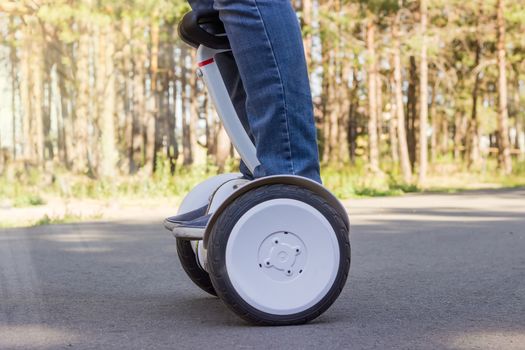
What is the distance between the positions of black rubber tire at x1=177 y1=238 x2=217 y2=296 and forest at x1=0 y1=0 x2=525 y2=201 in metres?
9.57

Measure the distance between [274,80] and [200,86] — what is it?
102ft

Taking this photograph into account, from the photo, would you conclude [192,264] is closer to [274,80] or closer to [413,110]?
[274,80]

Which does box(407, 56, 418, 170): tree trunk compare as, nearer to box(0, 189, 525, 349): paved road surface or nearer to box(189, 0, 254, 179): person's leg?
box(0, 189, 525, 349): paved road surface

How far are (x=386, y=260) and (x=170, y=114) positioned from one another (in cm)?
3514

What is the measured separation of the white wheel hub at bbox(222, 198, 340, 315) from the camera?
2668 mm

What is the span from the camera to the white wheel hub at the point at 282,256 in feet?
8.75

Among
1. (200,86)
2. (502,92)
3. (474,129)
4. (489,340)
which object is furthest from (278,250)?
(200,86)

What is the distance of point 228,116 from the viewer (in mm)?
3088

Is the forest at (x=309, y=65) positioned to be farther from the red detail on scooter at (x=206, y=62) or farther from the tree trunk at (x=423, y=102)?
the red detail on scooter at (x=206, y=62)

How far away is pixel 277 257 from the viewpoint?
8.85 feet

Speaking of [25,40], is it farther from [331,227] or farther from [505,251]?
[331,227]

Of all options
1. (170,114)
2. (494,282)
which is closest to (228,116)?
(494,282)

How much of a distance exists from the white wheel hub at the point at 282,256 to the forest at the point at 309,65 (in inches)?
406

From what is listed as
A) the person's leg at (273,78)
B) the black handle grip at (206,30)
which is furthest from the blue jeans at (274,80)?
the black handle grip at (206,30)
